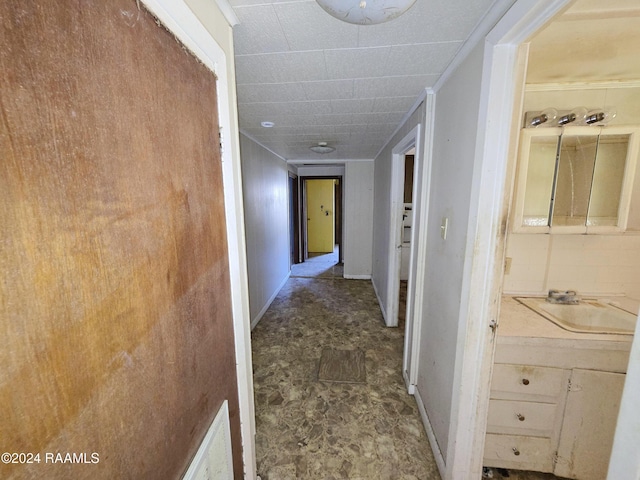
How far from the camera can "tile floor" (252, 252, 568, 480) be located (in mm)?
1407

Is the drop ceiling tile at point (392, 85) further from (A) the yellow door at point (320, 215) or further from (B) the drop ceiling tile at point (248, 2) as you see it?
(A) the yellow door at point (320, 215)

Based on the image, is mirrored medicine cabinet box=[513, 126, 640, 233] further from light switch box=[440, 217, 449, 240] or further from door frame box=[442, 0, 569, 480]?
door frame box=[442, 0, 569, 480]

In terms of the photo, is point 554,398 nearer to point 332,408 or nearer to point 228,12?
point 332,408

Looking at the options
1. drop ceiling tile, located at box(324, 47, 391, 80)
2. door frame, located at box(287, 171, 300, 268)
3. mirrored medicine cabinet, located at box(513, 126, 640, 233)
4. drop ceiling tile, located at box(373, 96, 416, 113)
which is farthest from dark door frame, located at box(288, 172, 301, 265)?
mirrored medicine cabinet, located at box(513, 126, 640, 233)

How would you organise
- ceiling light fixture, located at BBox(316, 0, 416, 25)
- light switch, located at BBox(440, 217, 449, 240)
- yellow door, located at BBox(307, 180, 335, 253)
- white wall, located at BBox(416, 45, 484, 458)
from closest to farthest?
ceiling light fixture, located at BBox(316, 0, 416, 25) < white wall, located at BBox(416, 45, 484, 458) < light switch, located at BBox(440, 217, 449, 240) < yellow door, located at BBox(307, 180, 335, 253)

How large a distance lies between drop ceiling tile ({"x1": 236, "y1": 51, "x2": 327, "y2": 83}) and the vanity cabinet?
1752 millimetres

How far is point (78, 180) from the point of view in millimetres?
410

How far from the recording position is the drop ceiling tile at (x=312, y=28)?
891mm

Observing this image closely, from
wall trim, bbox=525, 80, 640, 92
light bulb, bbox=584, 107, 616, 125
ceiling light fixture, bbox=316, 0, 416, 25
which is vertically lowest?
light bulb, bbox=584, 107, 616, 125

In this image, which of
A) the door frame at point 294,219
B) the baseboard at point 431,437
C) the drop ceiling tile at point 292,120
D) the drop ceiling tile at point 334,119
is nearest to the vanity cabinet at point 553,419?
the baseboard at point 431,437

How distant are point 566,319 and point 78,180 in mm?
2259

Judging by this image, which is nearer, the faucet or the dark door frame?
the faucet

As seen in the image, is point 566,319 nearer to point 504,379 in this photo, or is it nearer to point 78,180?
point 504,379

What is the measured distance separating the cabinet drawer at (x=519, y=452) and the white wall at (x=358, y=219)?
3.19 metres
